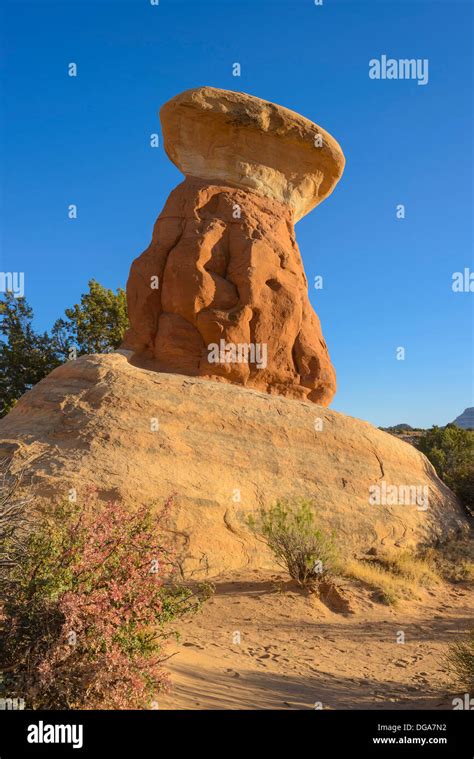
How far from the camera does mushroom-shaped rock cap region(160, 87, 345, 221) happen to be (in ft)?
49.0

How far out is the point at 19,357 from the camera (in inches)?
928

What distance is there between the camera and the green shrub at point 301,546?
943 centimetres

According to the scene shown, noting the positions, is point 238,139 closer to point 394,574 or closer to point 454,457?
point 394,574

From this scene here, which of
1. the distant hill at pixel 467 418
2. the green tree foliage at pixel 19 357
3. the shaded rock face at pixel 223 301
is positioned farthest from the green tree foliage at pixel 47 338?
the distant hill at pixel 467 418

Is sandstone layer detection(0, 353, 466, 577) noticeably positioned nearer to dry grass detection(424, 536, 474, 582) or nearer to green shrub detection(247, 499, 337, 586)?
dry grass detection(424, 536, 474, 582)

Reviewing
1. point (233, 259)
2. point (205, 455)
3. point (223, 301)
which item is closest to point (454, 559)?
point (205, 455)

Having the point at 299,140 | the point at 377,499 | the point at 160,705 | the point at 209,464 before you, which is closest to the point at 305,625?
the point at 209,464

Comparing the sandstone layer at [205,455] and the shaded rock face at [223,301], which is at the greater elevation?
the shaded rock face at [223,301]

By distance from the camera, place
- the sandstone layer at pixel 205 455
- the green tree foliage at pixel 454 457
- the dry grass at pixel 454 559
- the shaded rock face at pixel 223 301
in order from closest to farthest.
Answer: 1. the sandstone layer at pixel 205 455
2. the dry grass at pixel 454 559
3. the shaded rock face at pixel 223 301
4. the green tree foliage at pixel 454 457

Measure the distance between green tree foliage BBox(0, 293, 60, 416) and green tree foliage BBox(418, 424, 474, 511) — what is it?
650 inches

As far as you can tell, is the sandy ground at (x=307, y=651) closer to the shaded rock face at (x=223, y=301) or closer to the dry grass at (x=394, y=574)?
the dry grass at (x=394, y=574)

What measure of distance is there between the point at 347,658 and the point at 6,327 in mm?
21596

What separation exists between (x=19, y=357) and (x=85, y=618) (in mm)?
21029

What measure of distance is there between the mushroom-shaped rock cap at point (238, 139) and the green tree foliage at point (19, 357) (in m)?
11.7
